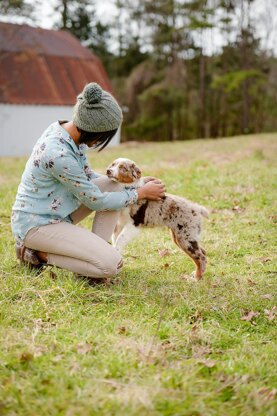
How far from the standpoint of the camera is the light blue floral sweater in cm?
446

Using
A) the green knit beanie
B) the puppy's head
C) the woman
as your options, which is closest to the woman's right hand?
the woman

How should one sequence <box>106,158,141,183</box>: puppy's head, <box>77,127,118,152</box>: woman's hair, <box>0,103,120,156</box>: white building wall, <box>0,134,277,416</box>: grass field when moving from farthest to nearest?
<box>0,103,120,156</box>: white building wall → <box>106,158,141,183</box>: puppy's head → <box>77,127,118,152</box>: woman's hair → <box>0,134,277,416</box>: grass field

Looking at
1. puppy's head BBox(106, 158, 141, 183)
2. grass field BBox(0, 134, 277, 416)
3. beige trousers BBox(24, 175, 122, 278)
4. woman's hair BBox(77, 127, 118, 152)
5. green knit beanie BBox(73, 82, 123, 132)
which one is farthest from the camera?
puppy's head BBox(106, 158, 141, 183)

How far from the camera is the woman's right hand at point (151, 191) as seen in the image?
5.05 metres

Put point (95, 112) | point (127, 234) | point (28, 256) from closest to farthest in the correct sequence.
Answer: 1. point (95, 112)
2. point (28, 256)
3. point (127, 234)

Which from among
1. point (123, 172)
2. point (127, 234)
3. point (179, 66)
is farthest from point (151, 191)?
point (179, 66)

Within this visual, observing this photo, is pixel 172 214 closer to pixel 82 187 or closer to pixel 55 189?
pixel 82 187

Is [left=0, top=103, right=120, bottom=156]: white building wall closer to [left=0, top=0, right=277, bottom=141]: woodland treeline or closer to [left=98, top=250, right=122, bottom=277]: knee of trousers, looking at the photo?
[left=0, top=0, right=277, bottom=141]: woodland treeline

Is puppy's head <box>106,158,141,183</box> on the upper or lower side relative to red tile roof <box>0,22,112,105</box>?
lower

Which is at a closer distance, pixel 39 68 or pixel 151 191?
pixel 151 191

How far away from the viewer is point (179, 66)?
3155 centimetres

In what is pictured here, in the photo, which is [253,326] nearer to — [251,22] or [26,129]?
[26,129]

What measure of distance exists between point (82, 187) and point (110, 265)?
2.63ft

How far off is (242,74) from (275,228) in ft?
75.7
